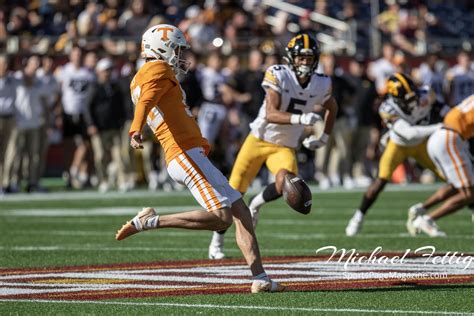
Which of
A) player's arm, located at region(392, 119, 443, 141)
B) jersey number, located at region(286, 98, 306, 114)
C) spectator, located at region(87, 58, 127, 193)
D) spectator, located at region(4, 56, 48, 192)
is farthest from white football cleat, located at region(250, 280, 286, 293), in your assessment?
spectator, located at region(87, 58, 127, 193)

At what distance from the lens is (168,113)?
7238 millimetres

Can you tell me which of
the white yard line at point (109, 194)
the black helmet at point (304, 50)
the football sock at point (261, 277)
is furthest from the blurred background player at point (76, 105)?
the football sock at point (261, 277)

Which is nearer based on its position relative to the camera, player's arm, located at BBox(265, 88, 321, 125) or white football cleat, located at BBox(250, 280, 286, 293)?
white football cleat, located at BBox(250, 280, 286, 293)

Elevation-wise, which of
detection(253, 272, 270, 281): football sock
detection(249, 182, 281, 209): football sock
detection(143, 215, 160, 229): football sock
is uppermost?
detection(143, 215, 160, 229): football sock

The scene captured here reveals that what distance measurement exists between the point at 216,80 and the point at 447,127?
838cm

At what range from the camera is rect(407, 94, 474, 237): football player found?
10.6m

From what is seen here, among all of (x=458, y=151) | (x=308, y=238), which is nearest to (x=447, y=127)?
(x=458, y=151)

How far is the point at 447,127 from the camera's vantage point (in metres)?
10.8

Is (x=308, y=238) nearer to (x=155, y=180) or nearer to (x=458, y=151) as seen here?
(x=458, y=151)

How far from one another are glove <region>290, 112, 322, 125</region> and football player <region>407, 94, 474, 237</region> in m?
2.29

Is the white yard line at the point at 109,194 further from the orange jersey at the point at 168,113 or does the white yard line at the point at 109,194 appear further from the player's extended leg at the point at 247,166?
the orange jersey at the point at 168,113

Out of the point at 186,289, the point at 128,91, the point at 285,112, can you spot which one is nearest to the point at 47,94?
the point at 128,91

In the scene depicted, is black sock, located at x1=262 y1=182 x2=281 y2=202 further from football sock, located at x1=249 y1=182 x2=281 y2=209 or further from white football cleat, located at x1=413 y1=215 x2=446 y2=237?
white football cleat, located at x1=413 y1=215 x2=446 y2=237

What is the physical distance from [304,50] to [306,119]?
92cm
